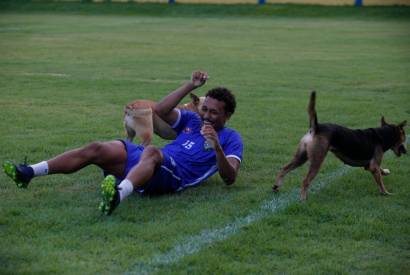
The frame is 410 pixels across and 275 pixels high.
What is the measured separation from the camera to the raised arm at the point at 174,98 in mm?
7012

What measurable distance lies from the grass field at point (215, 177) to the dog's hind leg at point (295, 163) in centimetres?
13

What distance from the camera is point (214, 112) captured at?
7086 millimetres

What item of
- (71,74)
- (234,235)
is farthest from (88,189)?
(71,74)

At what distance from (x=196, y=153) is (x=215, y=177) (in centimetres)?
80

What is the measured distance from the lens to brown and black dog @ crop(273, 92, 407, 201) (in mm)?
6680

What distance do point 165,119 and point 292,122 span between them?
3.79 m

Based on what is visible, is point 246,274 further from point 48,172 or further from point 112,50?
point 112,50

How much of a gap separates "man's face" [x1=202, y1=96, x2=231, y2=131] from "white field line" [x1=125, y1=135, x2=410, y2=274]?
2.99 ft

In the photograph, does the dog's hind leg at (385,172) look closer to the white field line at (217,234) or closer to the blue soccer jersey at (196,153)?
the white field line at (217,234)

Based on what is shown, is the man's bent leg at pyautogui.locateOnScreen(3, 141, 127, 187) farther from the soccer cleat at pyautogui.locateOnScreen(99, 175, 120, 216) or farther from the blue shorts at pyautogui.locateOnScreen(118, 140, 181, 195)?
the soccer cleat at pyautogui.locateOnScreen(99, 175, 120, 216)

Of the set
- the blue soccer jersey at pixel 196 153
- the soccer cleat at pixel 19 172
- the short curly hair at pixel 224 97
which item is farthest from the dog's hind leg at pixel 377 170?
the soccer cleat at pixel 19 172

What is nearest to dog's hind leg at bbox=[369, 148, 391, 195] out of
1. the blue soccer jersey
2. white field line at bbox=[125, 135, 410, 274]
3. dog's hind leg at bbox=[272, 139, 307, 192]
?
white field line at bbox=[125, 135, 410, 274]

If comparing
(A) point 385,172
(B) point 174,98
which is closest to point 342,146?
(A) point 385,172

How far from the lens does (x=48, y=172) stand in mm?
6461
